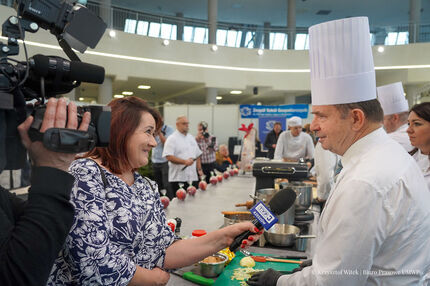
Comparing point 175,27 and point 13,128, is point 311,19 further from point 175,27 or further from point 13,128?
point 13,128

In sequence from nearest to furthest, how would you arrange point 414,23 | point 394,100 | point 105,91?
point 394,100 → point 105,91 → point 414,23

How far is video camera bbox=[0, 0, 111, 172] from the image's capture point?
1.94 feet

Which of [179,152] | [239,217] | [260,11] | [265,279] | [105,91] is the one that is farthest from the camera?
[260,11]

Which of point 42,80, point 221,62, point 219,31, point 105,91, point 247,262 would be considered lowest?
point 247,262

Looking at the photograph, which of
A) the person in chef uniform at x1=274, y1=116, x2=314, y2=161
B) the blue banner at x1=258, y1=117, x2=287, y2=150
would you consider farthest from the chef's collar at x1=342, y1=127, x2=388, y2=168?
the blue banner at x1=258, y1=117, x2=287, y2=150

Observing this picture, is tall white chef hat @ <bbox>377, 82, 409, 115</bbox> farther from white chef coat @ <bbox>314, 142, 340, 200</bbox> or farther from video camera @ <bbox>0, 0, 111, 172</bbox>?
video camera @ <bbox>0, 0, 111, 172</bbox>

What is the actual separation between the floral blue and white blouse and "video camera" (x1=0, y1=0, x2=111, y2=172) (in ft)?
1.08

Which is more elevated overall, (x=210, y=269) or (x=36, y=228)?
(x=36, y=228)

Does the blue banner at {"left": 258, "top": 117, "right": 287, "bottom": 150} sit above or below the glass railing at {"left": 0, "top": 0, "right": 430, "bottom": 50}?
below

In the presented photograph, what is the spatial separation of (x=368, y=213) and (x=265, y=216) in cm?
37

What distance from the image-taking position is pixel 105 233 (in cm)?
94

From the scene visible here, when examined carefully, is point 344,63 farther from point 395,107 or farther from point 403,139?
point 395,107

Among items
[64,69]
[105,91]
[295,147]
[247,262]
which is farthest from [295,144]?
[105,91]

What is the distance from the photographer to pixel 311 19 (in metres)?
14.3
